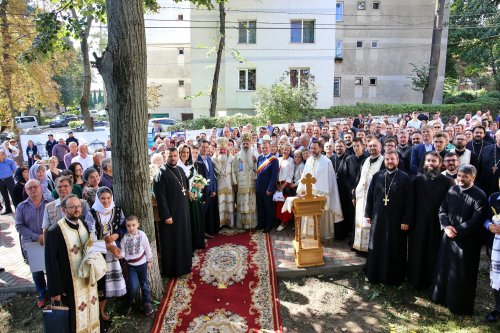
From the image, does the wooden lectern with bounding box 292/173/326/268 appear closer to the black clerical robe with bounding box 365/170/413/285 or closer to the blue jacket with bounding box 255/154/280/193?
the black clerical robe with bounding box 365/170/413/285

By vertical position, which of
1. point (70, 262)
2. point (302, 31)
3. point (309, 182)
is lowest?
point (70, 262)

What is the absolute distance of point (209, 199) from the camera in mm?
7824

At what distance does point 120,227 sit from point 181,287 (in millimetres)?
1506

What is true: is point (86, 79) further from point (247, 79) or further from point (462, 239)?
point (462, 239)

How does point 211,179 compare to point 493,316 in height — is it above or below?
above

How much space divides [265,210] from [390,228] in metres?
3.12

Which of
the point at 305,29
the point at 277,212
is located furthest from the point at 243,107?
the point at 277,212

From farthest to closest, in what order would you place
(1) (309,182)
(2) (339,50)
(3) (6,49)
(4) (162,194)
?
1. (2) (339,50)
2. (3) (6,49)
3. (1) (309,182)
4. (4) (162,194)

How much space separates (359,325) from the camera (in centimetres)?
478

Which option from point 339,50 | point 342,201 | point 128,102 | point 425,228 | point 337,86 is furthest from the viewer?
point 337,86

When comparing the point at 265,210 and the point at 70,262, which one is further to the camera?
the point at 265,210

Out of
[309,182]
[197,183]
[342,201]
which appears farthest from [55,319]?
[342,201]

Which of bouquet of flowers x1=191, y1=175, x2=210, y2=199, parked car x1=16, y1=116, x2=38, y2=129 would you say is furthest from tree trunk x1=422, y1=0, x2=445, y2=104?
parked car x1=16, y1=116, x2=38, y2=129

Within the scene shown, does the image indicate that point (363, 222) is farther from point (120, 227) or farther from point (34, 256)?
point (34, 256)
